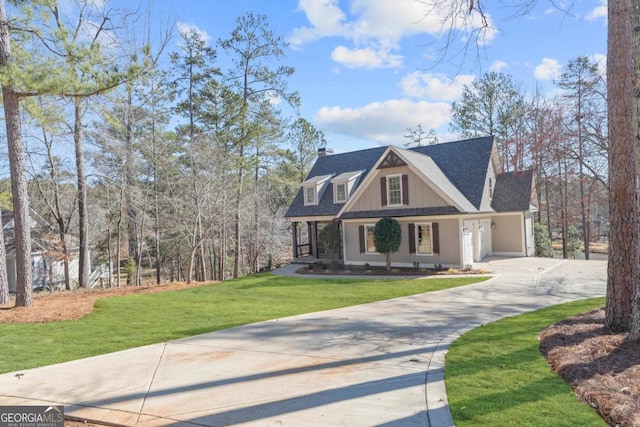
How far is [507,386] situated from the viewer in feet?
14.0

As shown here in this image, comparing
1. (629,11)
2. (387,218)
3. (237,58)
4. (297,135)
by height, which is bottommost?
(387,218)

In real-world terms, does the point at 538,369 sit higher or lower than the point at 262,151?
lower

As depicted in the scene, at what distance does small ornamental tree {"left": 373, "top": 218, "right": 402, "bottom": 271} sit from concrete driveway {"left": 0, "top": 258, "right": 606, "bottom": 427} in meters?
8.56

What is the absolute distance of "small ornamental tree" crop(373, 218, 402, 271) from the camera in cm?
1706

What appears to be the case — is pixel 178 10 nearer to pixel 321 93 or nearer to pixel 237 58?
pixel 321 93

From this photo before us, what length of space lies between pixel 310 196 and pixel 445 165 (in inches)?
294

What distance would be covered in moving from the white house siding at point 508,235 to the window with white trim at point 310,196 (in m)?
9.57

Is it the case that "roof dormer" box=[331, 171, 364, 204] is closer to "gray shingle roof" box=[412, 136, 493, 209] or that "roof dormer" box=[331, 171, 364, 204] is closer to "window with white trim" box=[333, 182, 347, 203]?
"window with white trim" box=[333, 182, 347, 203]

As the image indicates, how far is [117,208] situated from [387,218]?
15.2m

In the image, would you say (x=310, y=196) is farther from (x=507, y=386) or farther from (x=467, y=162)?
(x=507, y=386)

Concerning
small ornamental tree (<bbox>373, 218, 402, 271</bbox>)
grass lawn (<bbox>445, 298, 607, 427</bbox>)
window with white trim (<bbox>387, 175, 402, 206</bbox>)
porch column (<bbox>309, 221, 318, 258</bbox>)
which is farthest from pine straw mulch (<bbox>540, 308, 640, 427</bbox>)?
porch column (<bbox>309, 221, 318, 258</bbox>)

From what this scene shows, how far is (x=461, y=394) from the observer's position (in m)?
4.12

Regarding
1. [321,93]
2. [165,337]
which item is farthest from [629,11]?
[321,93]

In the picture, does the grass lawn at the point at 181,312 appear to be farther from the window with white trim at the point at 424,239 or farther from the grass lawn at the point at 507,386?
the grass lawn at the point at 507,386
